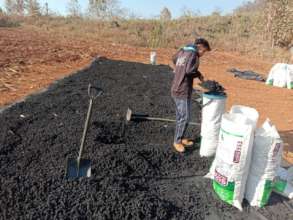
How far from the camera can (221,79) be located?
31.9 ft

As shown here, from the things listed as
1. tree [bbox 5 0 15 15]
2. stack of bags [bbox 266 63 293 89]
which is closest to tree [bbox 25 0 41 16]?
tree [bbox 5 0 15 15]

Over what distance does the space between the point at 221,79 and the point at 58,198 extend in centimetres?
824

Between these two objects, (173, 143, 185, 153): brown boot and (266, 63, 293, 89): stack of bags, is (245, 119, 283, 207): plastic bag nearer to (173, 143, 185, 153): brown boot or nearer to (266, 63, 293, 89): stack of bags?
(173, 143, 185, 153): brown boot

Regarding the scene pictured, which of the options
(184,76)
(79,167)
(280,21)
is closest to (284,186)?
(184,76)

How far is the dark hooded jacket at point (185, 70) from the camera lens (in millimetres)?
3141

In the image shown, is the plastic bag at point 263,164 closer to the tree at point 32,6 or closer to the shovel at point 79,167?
the shovel at point 79,167

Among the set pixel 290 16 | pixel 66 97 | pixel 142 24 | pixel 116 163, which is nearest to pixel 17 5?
pixel 142 24

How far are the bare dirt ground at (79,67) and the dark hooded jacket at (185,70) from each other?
1781mm

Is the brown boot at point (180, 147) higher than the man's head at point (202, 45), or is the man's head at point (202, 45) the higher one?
the man's head at point (202, 45)

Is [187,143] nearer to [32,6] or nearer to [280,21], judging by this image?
[280,21]

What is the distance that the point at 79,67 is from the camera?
9.24 metres

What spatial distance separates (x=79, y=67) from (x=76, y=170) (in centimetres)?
712

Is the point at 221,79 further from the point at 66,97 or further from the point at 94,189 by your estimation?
the point at 94,189

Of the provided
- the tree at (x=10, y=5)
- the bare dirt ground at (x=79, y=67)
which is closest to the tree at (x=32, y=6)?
the tree at (x=10, y=5)
